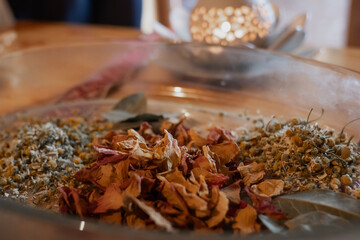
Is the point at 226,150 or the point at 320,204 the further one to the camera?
the point at 226,150

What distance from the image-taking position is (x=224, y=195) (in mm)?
403

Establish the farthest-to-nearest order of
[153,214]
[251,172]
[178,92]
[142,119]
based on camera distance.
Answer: [178,92], [142,119], [251,172], [153,214]

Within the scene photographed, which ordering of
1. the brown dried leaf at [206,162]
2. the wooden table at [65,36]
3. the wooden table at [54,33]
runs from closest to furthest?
the brown dried leaf at [206,162]
the wooden table at [65,36]
the wooden table at [54,33]

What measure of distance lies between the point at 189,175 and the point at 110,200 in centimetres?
9

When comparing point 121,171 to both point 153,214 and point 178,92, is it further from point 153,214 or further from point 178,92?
point 178,92

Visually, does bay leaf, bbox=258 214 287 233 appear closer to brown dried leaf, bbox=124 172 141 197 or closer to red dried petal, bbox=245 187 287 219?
red dried petal, bbox=245 187 287 219

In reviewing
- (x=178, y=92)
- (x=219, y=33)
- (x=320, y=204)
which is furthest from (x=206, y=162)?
(x=219, y=33)

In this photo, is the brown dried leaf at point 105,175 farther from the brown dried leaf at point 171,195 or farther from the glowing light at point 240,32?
the glowing light at point 240,32

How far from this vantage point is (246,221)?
386mm

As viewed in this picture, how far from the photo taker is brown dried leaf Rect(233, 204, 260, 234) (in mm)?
375

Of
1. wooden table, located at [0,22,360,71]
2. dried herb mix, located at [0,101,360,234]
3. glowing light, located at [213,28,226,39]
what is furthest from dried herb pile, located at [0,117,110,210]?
wooden table, located at [0,22,360,71]

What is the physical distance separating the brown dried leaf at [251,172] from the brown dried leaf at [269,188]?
0.01 m

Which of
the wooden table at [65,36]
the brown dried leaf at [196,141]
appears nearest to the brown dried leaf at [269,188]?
the brown dried leaf at [196,141]

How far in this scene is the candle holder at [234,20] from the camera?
808 millimetres
